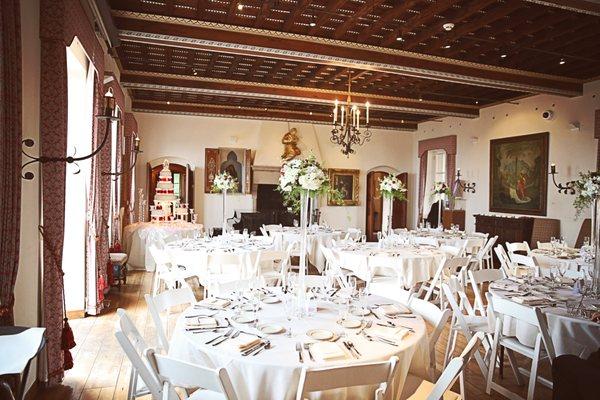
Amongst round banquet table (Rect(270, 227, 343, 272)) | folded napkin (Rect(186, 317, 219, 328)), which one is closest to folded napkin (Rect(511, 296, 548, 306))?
folded napkin (Rect(186, 317, 219, 328))

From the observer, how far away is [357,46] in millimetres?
7020

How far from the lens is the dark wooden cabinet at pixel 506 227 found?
9.82 meters

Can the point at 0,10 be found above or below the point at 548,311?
above

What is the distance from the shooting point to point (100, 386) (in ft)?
12.5

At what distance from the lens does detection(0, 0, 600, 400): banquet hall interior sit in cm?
272

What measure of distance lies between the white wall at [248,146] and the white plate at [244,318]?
10229 mm

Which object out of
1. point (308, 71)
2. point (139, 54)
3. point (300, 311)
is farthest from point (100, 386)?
point (308, 71)

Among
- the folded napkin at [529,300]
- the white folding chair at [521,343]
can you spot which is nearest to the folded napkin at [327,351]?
the white folding chair at [521,343]

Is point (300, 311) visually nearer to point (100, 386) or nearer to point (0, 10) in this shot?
point (100, 386)

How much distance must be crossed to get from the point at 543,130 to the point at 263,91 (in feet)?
20.8

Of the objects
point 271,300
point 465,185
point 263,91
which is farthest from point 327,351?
point 465,185

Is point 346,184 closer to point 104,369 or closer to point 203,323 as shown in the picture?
point 104,369

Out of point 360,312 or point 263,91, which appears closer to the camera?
point 360,312

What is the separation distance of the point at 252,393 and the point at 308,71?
7560 mm
